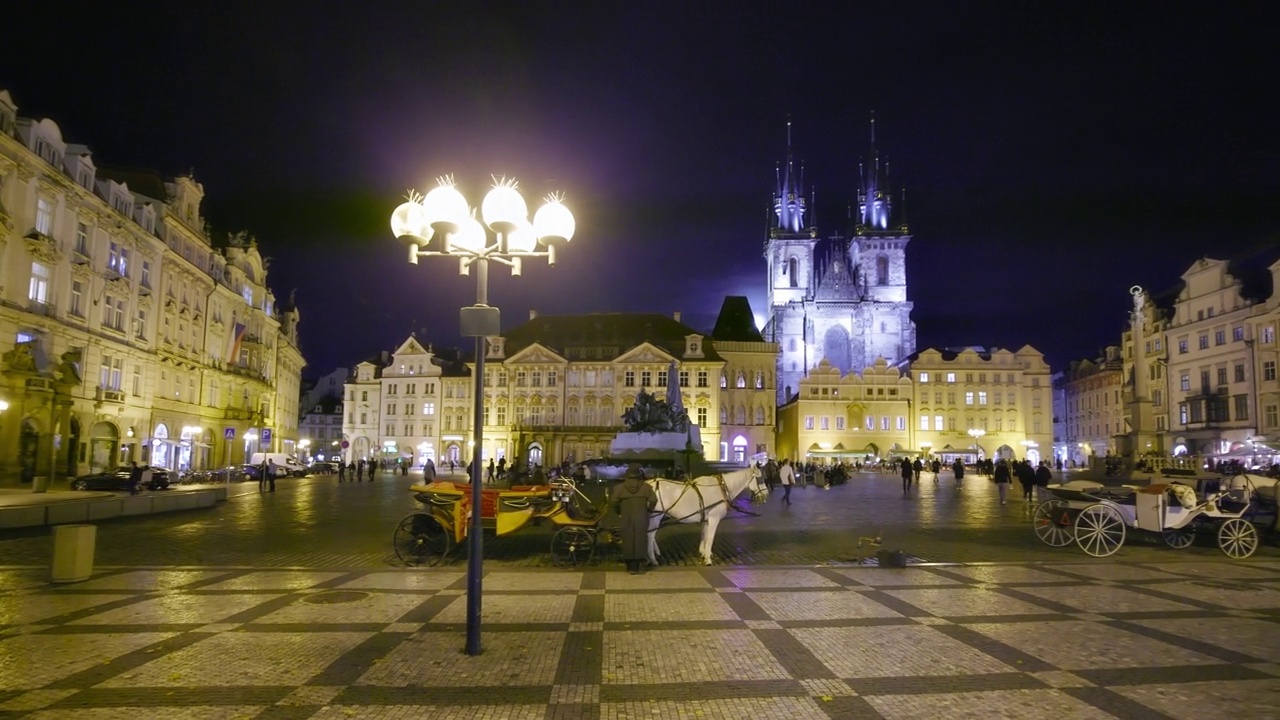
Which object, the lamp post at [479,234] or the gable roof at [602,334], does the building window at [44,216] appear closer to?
the lamp post at [479,234]

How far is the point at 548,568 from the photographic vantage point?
1249 cm

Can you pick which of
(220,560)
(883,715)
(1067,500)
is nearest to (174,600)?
(220,560)

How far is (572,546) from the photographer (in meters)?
12.5

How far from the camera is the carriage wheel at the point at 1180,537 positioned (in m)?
15.1

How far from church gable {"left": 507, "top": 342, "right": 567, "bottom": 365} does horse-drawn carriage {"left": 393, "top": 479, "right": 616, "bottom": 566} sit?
63.6m

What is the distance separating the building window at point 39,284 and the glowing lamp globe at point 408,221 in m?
30.6

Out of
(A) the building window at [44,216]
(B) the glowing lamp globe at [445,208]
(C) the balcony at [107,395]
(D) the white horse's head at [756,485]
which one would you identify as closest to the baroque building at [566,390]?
(C) the balcony at [107,395]

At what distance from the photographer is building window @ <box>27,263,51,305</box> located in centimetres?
3102

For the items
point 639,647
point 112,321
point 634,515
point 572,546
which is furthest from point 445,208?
point 112,321

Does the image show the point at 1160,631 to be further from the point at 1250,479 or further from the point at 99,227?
the point at 99,227

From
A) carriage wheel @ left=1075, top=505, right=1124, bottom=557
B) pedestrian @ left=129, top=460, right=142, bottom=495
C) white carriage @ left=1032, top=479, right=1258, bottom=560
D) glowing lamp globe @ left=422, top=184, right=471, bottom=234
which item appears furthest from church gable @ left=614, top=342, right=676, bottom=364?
glowing lamp globe @ left=422, top=184, right=471, bottom=234

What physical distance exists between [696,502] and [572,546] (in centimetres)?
218

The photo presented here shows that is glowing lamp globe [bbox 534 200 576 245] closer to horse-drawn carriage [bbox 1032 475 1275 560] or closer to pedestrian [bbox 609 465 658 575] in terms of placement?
pedestrian [bbox 609 465 658 575]

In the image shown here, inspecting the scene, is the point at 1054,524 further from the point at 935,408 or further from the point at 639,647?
the point at 935,408
